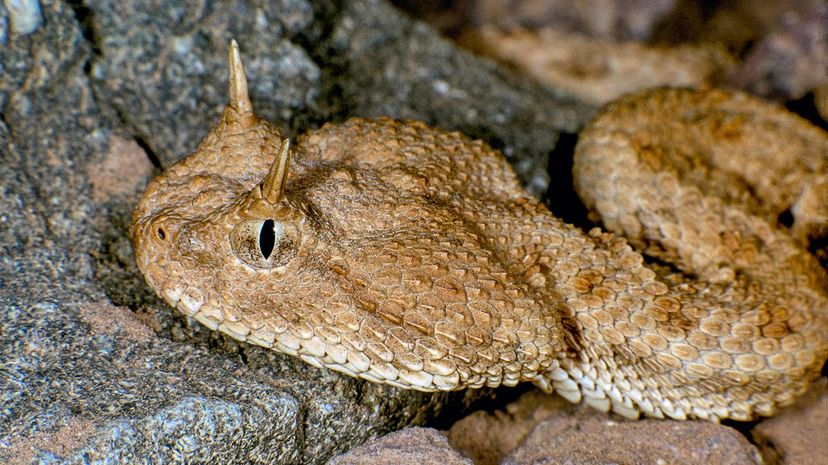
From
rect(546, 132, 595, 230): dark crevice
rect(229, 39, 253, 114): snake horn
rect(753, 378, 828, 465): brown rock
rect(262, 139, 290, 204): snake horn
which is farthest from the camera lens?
rect(546, 132, 595, 230): dark crevice

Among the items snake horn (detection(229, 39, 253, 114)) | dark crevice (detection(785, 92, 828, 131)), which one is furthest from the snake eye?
dark crevice (detection(785, 92, 828, 131))

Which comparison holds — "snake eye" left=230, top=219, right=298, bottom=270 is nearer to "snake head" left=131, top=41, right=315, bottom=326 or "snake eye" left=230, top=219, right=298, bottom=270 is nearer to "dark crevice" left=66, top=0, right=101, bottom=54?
"snake head" left=131, top=41, right=315, bottom=326

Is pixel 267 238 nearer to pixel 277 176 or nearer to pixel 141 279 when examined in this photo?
pixel 277 176

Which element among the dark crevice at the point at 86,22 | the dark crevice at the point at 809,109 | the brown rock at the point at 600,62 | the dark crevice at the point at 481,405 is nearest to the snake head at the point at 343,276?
the dark crevice at the point at 481,405

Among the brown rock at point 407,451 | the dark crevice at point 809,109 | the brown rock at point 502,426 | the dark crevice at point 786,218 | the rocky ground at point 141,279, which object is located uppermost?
the dark crevice at point 809,109

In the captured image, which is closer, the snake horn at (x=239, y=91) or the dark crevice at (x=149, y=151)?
the snake horn at (x=239, y=91)

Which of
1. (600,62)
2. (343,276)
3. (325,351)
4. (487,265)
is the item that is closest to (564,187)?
(487,265)

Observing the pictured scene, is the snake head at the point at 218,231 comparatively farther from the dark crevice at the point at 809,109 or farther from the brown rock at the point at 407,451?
the dark crevice at the point at 809,109
